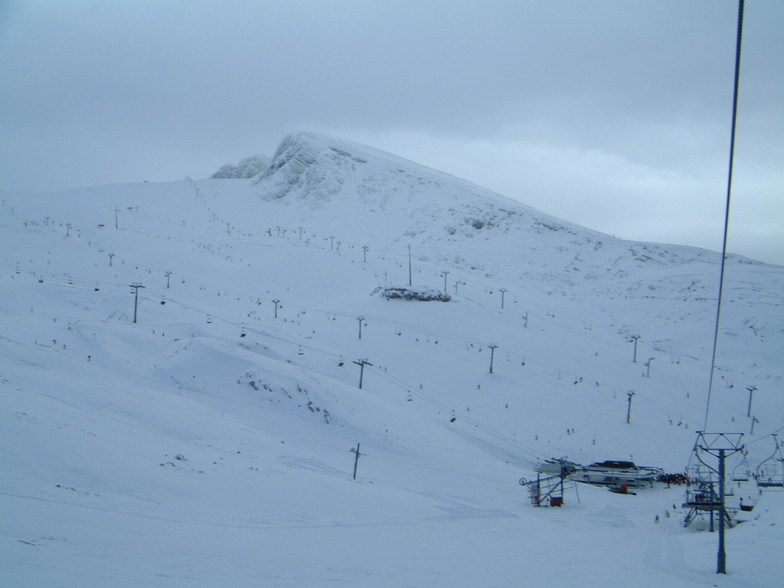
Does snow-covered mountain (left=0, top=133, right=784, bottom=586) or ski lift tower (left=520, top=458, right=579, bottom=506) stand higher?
snow-covered mountain (left=0, top=133, right=784, bottom=586)

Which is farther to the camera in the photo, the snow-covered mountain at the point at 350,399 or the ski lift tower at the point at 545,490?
the ski lift tower at the point at 545,490

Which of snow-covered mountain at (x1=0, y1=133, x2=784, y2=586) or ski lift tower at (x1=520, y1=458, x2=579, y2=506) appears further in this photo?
ski lift tower at (x1=520, y1=458, x2=579, y2=506)

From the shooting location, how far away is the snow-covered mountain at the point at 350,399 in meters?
12.0

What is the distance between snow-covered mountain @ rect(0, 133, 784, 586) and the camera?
473 inches

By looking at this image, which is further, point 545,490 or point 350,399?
point 350,399

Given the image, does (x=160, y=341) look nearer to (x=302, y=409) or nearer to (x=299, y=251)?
(x=302, y=409)

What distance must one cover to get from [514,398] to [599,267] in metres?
43.4

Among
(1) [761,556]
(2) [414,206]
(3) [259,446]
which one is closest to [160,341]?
(3) [259,446]

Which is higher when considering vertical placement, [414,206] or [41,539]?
[414,206]

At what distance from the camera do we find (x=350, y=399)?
27062 millimetres

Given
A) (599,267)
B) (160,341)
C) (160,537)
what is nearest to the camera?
(160,537)

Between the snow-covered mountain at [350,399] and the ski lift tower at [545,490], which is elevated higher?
the snow-covered mountain at [350,399]

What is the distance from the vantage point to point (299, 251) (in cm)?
6044

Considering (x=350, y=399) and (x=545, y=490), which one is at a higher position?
(x=350, y=399)
